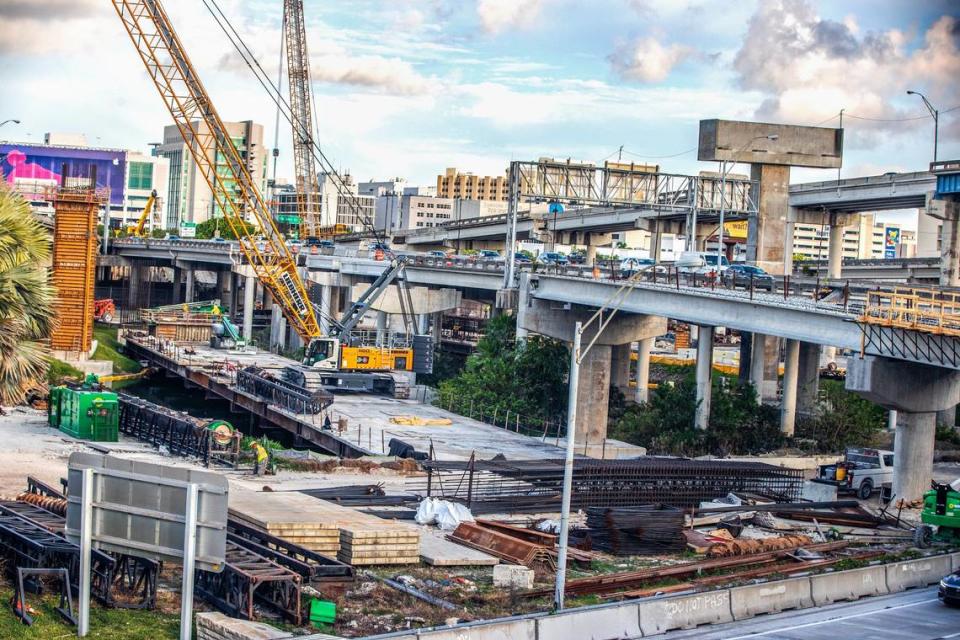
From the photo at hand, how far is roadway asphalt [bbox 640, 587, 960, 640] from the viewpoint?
24.8m

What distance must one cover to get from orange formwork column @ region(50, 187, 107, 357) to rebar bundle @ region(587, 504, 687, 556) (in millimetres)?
43560

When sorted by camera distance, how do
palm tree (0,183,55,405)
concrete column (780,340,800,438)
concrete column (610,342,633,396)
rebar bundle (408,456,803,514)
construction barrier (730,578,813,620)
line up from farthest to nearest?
concrete column (610,342,633,396), concrete column (780,340,800,438), rebar bundle (408,456,803,514), construction barrier (730,578,813,620), palm tree (0,183,55,405)

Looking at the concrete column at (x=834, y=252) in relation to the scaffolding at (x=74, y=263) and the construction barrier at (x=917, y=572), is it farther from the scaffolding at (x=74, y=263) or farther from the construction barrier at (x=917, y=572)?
the construction barrier at (x=917, y=572)

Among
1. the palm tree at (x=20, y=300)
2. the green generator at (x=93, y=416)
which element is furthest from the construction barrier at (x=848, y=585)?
the green generator at (x=93, y=416)

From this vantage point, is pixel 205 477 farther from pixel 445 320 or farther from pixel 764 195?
pixel 445 320

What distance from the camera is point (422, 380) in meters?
93.8

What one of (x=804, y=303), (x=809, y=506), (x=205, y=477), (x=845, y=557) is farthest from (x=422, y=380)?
(x=205, y=477)

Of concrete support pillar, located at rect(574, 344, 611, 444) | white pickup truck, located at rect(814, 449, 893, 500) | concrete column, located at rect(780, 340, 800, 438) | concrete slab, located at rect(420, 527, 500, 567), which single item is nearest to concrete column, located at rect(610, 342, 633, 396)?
concrete column, located at rect(780, 340, 800, 438)

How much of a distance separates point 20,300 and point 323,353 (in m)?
56.5

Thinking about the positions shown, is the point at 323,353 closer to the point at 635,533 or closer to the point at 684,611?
the point at 635,533

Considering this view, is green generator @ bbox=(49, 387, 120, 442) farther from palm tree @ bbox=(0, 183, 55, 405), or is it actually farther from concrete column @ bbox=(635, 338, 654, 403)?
concrete column @ bbox=(635, 338, 654, 403)

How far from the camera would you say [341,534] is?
28062mm

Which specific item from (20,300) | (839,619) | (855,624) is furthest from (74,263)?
(855,624)

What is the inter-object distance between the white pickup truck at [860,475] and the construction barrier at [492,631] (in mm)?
23841
